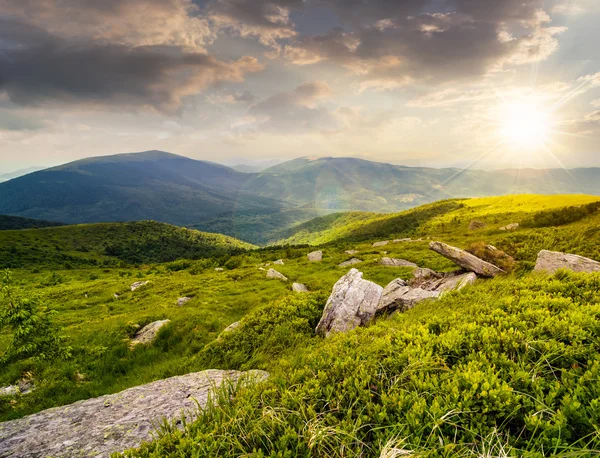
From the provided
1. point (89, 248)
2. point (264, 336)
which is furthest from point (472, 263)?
point (89, 248)

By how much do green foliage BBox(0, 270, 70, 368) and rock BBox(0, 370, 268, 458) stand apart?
3.84 meters

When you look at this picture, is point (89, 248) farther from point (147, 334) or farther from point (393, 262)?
point (393, 262)

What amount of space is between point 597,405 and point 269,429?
4.34 metres

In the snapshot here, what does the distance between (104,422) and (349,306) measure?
888cm

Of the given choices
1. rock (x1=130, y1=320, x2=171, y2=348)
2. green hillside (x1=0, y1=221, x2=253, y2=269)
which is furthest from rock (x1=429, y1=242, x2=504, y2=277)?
green hillside (x1=0, y1=221, x2=253, y2=269)

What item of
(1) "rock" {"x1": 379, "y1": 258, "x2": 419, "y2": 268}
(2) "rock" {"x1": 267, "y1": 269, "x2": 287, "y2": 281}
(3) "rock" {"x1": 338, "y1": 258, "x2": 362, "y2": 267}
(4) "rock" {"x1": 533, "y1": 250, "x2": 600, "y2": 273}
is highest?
(4) "rock" {"x1": 533, "y1": 250, "x2": 600, "y2": 273}

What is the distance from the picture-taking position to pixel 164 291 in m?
32.8

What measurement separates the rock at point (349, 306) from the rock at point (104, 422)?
515 centimetres

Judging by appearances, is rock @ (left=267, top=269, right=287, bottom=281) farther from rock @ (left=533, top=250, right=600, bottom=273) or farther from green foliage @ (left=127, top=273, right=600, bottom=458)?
green foliage @ (left=127, top=273, right=600, bottom=458)

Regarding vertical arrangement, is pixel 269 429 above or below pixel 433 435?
below

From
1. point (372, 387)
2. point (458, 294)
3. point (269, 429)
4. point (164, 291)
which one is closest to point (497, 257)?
point (458, 294)

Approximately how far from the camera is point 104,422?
249 inches

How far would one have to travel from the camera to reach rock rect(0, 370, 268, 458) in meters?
5.45

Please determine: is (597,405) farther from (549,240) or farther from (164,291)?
(164,291)
